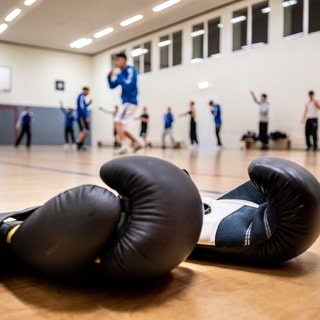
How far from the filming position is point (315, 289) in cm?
92

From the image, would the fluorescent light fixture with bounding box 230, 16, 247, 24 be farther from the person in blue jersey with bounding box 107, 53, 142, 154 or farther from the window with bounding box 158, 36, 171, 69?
the person in blue jersey with bounding box 107, 53, 142, 154

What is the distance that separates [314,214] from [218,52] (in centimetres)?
1441

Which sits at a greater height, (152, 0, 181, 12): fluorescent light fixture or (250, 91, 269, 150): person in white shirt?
(152, 0, 181, 12): fluorescent light fixture

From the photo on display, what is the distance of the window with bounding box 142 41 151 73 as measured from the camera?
58.4 ft

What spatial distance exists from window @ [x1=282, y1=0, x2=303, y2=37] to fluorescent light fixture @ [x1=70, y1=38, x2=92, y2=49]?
9.04 meters

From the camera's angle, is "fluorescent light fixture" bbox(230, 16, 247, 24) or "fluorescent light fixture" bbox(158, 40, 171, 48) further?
"fluorescent light fixture" bbox(158, 40, 171, 48)

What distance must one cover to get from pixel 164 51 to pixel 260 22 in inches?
188

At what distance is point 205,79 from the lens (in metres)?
15.2

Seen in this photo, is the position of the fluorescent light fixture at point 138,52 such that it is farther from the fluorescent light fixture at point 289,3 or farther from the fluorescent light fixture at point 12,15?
the fluorescent light fixture at point 289,3

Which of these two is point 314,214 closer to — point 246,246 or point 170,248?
point 246,246

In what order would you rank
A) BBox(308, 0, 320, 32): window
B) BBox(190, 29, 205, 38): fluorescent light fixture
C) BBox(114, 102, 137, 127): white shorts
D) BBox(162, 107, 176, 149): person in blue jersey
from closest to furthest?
BBox(114, 102, 137, 127): white shorts → BBox(308, 0, 320, 32): window → BBox(190, 29, 205, 38): fluorescent light fixture → BBox(162, 107, 176, 149): person in blue jersey

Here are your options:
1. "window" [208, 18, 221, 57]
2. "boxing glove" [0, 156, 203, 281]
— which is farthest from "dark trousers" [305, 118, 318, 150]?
"boxing glove" [0, 156, 203, 281]

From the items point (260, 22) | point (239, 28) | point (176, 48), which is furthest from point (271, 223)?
A: point (176, 48)

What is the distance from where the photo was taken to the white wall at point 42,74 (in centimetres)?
1911
